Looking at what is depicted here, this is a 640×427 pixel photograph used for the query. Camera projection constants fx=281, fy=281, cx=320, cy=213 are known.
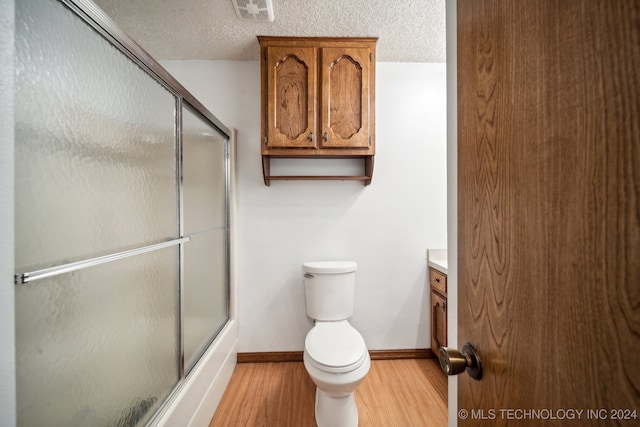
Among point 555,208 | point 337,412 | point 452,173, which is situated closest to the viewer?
point 555,208

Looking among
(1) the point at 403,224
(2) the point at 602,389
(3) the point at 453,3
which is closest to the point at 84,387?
(2) the point at 602,389

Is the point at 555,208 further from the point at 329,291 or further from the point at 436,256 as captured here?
the point at 436,256

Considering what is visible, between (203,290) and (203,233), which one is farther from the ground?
(203,233)

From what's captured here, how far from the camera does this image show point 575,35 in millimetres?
315

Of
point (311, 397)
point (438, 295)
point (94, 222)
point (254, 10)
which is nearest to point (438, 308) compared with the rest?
point (438, 295)

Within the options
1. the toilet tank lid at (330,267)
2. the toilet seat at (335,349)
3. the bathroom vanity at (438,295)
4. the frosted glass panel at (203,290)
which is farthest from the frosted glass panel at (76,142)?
the bathroom vanity at (438,295)

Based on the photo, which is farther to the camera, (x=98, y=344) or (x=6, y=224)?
(x=98, y=344)

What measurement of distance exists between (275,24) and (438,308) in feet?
7.33

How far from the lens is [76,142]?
75cm

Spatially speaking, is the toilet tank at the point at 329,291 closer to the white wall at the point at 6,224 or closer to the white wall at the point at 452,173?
the white wall at the point at 452,173

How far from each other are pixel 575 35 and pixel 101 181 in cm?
107

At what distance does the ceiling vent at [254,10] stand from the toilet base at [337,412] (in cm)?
216

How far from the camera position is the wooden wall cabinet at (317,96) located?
191 cm

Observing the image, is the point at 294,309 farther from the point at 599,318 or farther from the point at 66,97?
the point at 599,318
